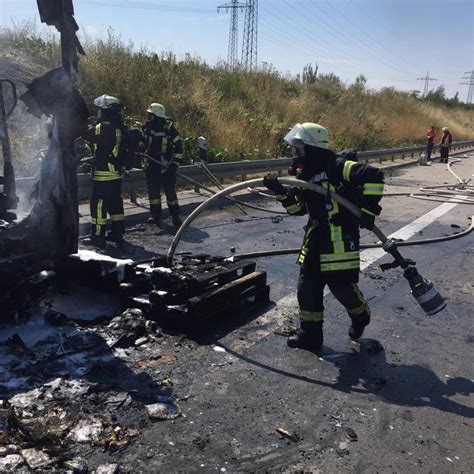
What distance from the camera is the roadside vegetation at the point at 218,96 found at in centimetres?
1450

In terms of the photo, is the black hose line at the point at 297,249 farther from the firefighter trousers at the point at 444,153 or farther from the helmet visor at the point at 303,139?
the firefighter trousers at the point at 444,153

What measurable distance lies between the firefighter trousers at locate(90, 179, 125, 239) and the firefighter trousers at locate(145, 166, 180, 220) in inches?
45.4

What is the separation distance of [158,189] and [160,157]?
0.51 m

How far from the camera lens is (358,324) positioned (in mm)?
4410

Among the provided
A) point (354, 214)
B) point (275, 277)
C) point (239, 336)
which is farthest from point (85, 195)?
point (354, 214)

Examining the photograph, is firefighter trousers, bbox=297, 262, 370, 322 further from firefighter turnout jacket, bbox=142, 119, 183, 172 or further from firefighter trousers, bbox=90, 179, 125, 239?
firefighter turnout jacket, bbox=142, 119, 183, 172

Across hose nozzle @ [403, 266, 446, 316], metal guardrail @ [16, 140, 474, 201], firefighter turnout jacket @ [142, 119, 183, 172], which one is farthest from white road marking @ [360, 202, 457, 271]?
metal guardrail @ [16, 140, 474, 201]

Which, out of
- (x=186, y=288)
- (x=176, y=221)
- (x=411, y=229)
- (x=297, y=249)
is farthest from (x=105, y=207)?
(x=411, y=229)

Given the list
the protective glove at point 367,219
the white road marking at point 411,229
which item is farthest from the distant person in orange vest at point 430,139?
the protective glove at point 367,219

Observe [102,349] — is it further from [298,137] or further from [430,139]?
[430,139]

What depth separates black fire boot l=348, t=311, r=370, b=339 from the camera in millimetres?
4367

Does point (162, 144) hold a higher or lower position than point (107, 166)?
higher

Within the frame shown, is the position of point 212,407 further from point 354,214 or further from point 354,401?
point 354,214

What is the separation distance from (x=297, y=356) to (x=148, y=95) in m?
12.7
